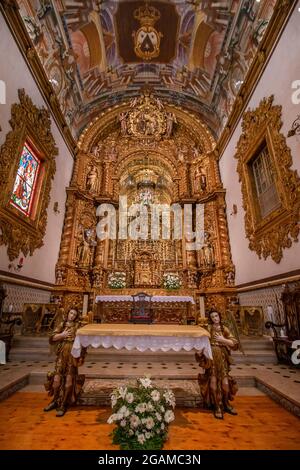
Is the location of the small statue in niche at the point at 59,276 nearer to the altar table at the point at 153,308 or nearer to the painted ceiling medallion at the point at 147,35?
the altar table at the point at 153,308

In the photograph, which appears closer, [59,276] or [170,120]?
[59,276]

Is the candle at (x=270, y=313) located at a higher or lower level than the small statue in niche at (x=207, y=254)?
lower

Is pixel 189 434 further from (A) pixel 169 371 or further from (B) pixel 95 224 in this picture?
(B) pixel 95 224

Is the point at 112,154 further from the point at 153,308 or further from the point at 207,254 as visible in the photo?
the point at 153,308

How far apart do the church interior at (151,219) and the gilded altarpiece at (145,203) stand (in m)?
0.08

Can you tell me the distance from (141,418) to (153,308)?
6348 mm

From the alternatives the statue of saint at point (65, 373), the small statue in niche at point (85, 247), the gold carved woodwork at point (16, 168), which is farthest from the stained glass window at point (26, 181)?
the statue of saint at point (65, 373)

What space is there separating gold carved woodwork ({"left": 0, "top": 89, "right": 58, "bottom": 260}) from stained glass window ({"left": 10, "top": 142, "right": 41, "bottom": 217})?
9.5 inches

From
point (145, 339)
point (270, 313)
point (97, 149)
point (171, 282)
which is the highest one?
point (97, 149)

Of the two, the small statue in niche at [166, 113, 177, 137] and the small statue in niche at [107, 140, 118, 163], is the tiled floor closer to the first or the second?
the small statue in niche at [107, 140, 118, 163]

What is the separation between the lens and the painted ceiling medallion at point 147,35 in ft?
32.6

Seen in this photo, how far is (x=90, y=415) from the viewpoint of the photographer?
3.01m

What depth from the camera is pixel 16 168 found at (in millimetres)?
6672

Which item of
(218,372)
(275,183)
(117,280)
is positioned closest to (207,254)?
(117,280)
